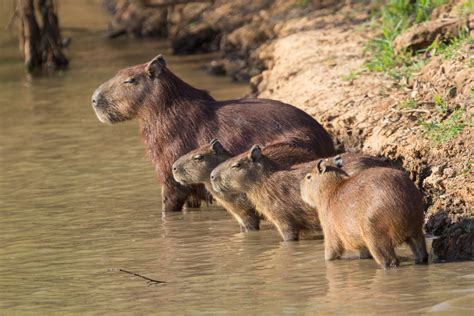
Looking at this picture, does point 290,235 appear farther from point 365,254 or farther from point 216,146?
point 216,146

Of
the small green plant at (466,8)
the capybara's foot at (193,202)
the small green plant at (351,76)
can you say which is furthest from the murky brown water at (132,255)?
the small green plant at (466,8)

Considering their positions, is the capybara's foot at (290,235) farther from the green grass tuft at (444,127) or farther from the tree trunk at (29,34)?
the tree trunk at (29,34)

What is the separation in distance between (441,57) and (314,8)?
6106 millimetres

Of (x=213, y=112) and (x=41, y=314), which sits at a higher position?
(x=213, y=112)

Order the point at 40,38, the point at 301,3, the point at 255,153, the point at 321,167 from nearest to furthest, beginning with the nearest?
the point at 321,167
the point at 255,153
the point at 301,3
the point at 40,38

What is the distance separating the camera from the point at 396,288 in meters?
7.07

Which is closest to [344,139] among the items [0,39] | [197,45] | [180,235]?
[180,235]

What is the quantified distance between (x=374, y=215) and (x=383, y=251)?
0.73 feet

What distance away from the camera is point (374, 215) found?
7383mm

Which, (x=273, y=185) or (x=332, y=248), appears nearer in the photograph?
(x=332, y=248)

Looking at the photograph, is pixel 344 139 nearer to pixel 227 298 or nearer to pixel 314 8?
pixel 227 298

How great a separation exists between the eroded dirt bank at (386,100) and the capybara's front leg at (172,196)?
1.40 m

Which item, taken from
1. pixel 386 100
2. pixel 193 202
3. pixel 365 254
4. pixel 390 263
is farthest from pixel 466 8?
pixel 390 263

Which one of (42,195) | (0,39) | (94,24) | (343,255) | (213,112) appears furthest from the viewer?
(94,24)
